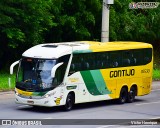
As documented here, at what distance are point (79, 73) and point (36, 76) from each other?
2134 mm

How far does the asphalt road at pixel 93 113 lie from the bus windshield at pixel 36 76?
1092mm

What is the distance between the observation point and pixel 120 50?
89.7ft

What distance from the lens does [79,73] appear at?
80.5ft

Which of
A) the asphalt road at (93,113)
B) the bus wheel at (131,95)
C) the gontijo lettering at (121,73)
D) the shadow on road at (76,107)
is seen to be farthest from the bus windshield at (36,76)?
the bus wheel at (131,95)

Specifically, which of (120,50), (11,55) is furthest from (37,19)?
(120,50)

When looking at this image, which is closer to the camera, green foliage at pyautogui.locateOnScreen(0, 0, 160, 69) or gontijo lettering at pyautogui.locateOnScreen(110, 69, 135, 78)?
gontijo lettering at pyautogui.locateOnScreen(110, 69, 135, 78)

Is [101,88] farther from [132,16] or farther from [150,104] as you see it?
[132,16]

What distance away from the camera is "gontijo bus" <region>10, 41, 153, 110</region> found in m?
23.3

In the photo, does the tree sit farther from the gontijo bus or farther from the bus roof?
the bus roof

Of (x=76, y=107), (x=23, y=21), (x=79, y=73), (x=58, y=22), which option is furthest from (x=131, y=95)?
(x=58, y=22)

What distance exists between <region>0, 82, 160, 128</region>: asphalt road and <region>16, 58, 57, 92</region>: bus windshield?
109 centimetres

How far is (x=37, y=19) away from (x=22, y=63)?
49.5 feet

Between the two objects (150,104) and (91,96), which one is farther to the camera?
(150,104)

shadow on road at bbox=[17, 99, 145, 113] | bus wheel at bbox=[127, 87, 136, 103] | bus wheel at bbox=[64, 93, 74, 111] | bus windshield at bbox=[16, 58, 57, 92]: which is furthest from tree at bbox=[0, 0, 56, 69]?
bus wheel at bbox=[64, 93, 74, 111]
